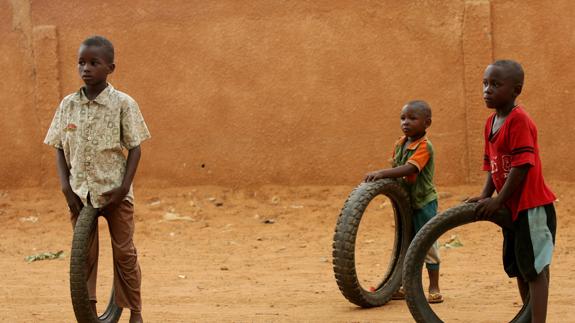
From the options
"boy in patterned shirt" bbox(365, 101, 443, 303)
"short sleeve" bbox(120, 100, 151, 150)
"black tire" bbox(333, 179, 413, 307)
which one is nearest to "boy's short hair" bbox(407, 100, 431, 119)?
"boy in patterned shirt" bbox(365, 101, 443, 303)

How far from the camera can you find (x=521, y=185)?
434cm

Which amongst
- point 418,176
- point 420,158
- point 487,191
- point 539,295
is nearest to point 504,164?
point 487,191

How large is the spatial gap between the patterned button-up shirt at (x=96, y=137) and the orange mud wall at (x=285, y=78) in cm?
572

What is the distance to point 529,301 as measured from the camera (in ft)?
15.0

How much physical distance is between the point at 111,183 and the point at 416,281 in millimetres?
1699

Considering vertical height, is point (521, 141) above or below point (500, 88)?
below

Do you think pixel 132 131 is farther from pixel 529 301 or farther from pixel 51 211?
pixel 51 211

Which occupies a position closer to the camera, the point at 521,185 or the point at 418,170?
the point at 521,185

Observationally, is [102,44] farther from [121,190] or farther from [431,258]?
[431,258]

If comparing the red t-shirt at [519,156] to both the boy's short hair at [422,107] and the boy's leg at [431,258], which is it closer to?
the boy's short hair at [422,107]

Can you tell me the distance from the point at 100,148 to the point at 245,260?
353 centimetres

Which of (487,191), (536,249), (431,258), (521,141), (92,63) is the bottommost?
(431,258)

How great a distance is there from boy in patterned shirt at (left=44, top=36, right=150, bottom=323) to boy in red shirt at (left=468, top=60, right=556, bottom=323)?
1.92 metres

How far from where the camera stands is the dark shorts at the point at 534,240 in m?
4.32
